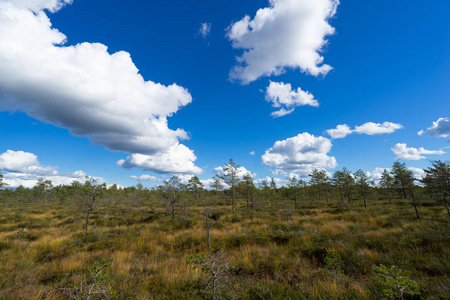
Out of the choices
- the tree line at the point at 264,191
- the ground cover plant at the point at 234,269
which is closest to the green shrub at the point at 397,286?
the ground cover plant at the point at 234,269

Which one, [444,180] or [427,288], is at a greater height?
[444,180]

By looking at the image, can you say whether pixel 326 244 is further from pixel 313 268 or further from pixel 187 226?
pixel 187 226

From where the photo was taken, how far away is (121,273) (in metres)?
5.43

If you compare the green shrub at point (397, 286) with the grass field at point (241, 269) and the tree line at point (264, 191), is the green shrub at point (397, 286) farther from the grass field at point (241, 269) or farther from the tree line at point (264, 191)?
the tree line at point (264, 191)

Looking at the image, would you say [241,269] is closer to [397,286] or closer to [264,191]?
[397,286]

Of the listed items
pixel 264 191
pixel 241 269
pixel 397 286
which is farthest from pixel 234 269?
pixel 264 191

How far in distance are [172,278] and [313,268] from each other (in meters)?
5.06

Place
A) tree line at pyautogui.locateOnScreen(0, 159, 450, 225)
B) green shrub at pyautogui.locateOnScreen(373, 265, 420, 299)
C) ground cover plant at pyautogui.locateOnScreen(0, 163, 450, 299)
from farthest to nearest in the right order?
tree line at pyautogui.locateOnScreen(0, 159, 450, 225) < ground cover plant at pyautogui.locateOnScreen(0, 163, 450, 299) < green shrub at pyautogui.locateOnScreen(373, 265, 420, 299)

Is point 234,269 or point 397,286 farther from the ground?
point 397,286

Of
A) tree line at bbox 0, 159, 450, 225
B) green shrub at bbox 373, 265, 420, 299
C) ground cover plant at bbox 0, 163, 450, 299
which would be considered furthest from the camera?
tree line at bbox 0, 159, 450, 225

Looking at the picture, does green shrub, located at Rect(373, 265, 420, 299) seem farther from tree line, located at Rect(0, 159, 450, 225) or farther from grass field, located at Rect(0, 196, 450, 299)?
tree line, located at Rect(0, 159, 450, 225)

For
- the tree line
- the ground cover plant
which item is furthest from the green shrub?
the tree line

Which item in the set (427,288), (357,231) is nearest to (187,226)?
(357,231)

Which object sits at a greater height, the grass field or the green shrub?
the green shrub
